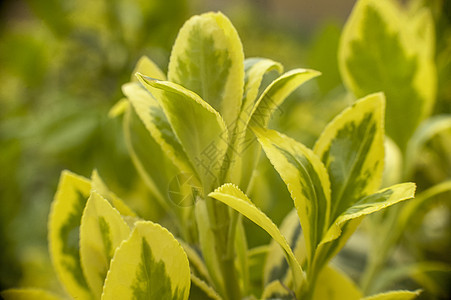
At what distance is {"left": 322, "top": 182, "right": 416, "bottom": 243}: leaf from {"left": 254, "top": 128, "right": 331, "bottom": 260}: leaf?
Result: 2 cm

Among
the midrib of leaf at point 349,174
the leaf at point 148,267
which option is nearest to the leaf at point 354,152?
the midrib of leaf at point 349,174

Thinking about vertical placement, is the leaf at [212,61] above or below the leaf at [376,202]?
above

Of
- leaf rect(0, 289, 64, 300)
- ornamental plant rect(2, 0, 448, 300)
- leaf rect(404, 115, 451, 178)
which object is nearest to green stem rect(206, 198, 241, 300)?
ornamental plant rect(2, 0, 448, 300)

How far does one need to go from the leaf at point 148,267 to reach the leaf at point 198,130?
0.05 m

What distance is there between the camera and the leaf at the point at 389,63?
1.36ft

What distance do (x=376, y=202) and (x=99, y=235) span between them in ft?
0.53

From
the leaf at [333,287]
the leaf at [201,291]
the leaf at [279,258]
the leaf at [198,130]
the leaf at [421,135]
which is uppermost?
the leaf at [198,130]

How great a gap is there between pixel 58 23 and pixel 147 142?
2.22ft

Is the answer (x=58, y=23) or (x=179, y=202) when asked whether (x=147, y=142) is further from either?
(x=58, y=23)

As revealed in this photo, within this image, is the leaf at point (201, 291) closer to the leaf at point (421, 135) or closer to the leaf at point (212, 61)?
the leaf at point (212, 61)

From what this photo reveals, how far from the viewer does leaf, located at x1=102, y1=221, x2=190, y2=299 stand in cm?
23

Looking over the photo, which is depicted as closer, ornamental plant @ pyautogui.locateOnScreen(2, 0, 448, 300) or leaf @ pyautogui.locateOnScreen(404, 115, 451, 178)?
ornamental plant @ pyautogui.locateOnScreen(2, 0, 448, 300)

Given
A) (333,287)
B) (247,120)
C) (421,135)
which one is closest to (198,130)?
(247,120)

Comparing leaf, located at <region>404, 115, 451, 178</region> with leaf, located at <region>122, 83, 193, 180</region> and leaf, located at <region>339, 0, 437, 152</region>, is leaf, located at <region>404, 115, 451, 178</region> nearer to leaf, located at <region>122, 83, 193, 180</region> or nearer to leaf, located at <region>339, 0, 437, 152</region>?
leaf, located at <region>339, 0, 437, 152</region>
